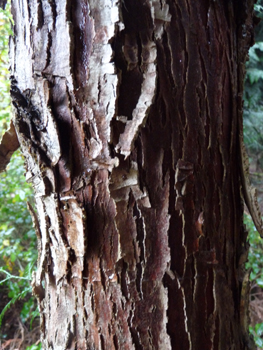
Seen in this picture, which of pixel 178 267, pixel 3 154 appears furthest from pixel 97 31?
pixel 178 267

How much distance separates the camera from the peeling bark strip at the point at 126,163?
1.88 ft

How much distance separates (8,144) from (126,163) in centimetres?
35

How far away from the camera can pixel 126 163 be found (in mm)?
580

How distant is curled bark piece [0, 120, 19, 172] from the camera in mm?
717

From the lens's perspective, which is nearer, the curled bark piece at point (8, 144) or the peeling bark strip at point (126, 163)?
the peeling bark strip at point (126, 163)

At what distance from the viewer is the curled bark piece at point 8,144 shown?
72 cm

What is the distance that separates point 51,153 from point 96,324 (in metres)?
0.38

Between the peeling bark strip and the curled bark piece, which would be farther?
the curled bark piece

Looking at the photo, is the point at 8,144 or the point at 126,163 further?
the point at 8,144

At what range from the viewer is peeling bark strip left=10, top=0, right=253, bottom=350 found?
1.88 feet

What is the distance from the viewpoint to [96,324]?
0.62 m

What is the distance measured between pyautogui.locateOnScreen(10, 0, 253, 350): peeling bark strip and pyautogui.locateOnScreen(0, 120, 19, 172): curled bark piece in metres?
0.12

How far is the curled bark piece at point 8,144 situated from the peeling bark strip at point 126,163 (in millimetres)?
120

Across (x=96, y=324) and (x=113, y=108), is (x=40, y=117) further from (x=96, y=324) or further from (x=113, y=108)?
(x=96, y=324)
